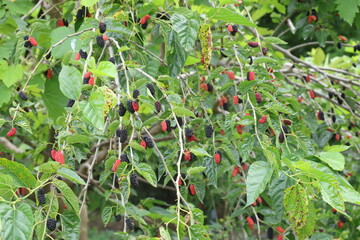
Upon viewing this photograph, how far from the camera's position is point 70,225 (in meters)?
1.21

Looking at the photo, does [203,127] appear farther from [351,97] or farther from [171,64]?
[351,97]

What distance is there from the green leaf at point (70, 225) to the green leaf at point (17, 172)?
16 cm

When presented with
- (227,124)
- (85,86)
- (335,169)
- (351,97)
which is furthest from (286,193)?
(351,97)

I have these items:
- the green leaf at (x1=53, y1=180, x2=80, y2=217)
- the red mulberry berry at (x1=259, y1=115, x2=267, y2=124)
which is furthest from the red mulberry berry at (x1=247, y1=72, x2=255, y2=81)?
the green leaf at (x1=53, y1=180, x2=80, y2=217)

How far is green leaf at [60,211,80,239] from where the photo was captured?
120 cm

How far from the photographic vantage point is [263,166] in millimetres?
1197

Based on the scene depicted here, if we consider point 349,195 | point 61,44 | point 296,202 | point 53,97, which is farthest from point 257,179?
point 53,97

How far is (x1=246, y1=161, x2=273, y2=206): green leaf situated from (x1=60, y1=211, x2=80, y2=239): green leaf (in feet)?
1.44

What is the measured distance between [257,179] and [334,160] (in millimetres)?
272

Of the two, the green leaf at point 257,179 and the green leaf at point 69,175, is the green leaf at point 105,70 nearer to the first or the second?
the green leaf at point 69,175

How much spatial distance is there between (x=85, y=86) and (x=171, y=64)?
405 mm

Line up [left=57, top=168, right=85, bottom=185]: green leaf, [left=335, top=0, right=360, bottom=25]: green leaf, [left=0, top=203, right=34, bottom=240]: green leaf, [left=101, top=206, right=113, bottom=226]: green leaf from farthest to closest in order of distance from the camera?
[left=335, top=0, right=360, bottom=25]: green leaf
[left=101, top=206, right=113, bottom=226]: green leaf
[left=57, top=168, right=85, bottom=185]: green leaf
[left=0, top=203, right=34, bottom=240]: green leaf

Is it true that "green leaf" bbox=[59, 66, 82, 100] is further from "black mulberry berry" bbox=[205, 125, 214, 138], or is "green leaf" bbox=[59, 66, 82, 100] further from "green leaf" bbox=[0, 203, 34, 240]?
"black mulberry berry" bbox=[205, 125, 214, 138]

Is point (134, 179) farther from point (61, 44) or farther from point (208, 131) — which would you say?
point (61, 44)
